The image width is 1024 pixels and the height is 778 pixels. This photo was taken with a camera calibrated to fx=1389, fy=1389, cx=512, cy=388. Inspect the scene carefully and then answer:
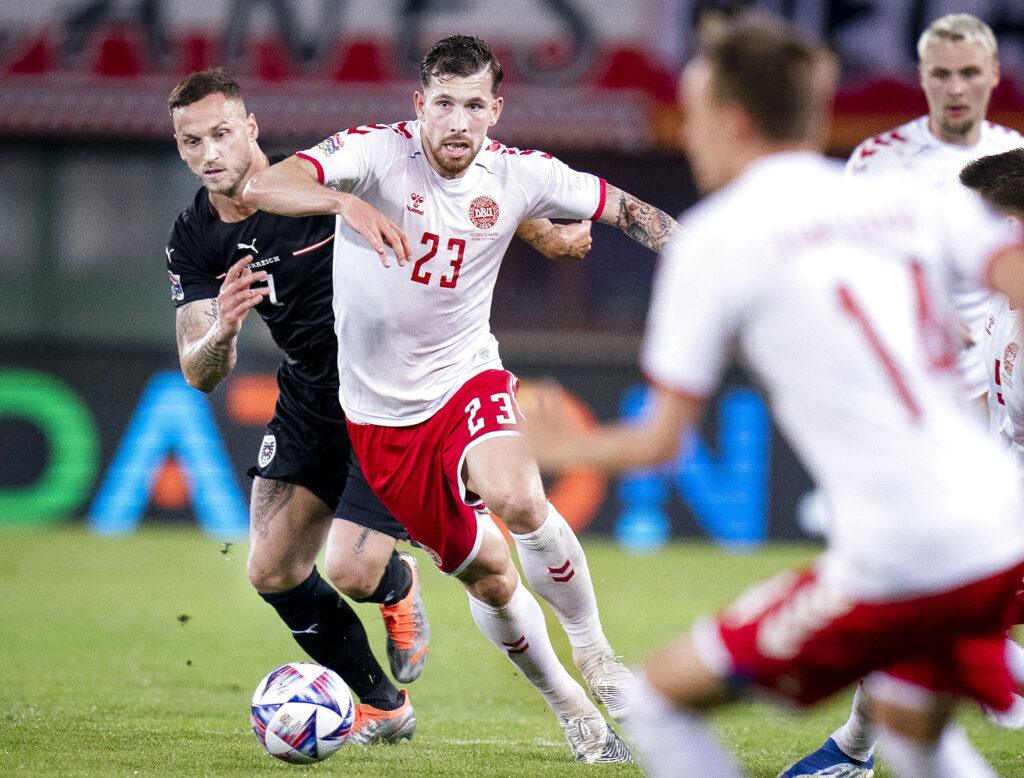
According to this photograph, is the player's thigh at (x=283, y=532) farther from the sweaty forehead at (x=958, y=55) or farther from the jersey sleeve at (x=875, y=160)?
the sweaty forehead at (x=958, y=55)

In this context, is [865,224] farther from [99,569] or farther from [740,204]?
[99,569]

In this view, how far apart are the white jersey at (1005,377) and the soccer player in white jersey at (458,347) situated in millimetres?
1206

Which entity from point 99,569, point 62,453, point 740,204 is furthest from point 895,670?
point 62,453

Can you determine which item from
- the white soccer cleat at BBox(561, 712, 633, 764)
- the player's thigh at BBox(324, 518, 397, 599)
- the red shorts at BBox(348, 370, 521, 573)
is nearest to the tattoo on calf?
the player's thigh at BBox(324, 518, 397, 599)

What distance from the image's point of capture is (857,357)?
2.71m

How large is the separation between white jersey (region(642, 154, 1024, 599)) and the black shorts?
→ 2.96m

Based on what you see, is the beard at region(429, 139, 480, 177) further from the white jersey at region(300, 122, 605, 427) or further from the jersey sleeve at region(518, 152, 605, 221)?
the jersey sleeve at region(518, 152, 605, 221)

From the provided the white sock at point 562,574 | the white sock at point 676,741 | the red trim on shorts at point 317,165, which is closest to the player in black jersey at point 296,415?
the red trim on shorts at point 317,165

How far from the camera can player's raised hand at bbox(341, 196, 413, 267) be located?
418cm

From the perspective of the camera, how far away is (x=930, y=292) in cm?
281

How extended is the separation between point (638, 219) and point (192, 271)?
180 centimetres

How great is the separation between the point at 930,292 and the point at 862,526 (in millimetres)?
497

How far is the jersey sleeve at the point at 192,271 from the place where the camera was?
5.55 meters

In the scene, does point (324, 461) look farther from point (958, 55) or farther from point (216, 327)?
point (958, 55)
